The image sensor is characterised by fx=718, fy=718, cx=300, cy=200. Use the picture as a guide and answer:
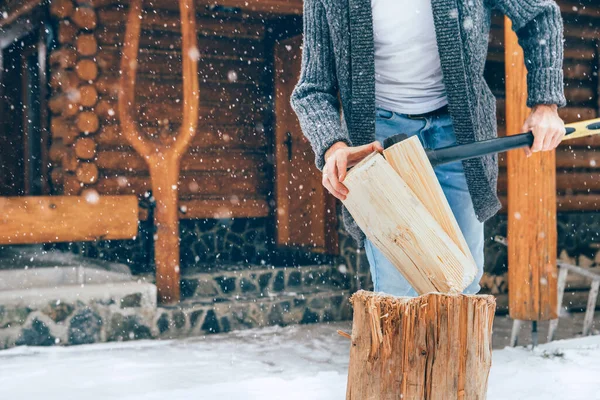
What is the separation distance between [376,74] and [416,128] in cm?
22

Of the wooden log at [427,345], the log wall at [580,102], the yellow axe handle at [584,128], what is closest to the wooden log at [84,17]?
the log wall at [580,102]

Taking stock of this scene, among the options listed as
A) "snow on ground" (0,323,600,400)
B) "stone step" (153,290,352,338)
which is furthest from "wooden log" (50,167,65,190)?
"snow on ground" (0,323,600,400)

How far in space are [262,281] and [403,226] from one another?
574 cm

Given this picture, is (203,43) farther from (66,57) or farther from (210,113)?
(66,57)

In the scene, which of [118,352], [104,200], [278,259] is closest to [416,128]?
[118,352]

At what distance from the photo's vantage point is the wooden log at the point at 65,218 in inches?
250

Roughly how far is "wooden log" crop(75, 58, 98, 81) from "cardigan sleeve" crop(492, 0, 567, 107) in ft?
19.5

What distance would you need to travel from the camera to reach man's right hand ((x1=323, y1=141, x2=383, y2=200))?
6.11 feet

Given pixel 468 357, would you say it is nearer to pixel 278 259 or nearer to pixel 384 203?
pixel 384 203

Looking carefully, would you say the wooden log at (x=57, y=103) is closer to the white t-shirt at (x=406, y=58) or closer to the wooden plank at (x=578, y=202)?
the wooden plank at (x=578, y=202)

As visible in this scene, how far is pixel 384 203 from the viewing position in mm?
1788

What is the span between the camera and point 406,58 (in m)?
2.23

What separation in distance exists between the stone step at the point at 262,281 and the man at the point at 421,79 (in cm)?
490

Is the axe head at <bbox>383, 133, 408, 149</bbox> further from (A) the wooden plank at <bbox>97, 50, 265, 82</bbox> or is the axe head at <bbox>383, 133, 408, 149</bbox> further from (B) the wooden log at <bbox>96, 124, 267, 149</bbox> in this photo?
(B) the wooden log at <bbox>96, 124, 267, 149</bbox>
